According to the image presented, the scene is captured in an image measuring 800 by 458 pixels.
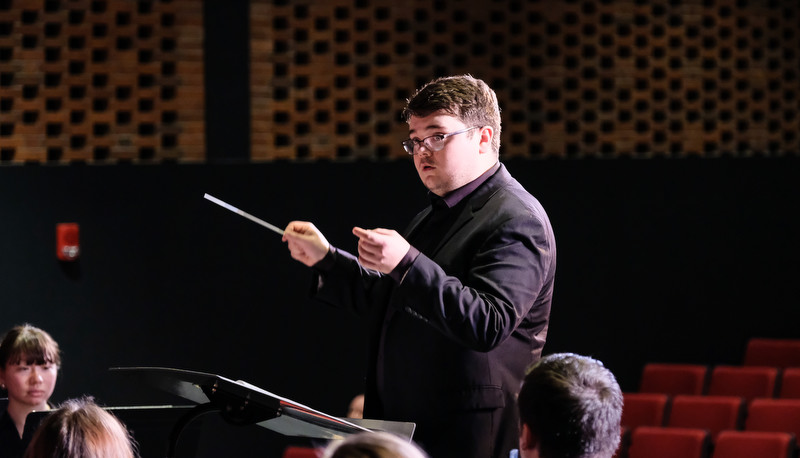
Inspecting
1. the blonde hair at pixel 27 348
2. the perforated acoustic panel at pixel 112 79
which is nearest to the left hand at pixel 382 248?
the blonde hair at pixel 27 348

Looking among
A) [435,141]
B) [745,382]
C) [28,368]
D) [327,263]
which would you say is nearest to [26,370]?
[28,368]

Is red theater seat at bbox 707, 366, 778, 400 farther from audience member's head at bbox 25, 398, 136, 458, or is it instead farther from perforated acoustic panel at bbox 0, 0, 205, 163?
audience member's head at bbox 25, 398, 136, 458

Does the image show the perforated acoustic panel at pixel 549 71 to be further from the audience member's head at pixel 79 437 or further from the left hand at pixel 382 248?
the audience member's head at pixel 79 437

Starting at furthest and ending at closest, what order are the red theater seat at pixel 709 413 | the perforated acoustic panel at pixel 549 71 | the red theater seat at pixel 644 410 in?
the perforated acoustic panel at pixel 549 71
the red theater seat at pixel 644 410
the red theater seat at pixel 709 413

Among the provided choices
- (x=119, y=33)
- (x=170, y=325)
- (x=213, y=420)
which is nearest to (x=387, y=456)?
(x=213, y=420)

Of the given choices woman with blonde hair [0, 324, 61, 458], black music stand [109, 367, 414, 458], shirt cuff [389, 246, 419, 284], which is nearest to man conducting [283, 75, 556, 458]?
shirt cuff [389, 246, 419, 284]

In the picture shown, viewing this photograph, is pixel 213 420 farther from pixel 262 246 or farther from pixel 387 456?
pixel 387 456

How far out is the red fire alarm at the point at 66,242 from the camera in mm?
4730

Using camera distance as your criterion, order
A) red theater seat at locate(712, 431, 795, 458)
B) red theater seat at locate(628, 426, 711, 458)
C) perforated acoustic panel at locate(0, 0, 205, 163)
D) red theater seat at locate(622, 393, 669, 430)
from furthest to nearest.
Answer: perforated acoustic panel at locate(0, 0, 205, 163) → red theater seat at locate(622, 393, 669, 430) → red theater seat at locate(628, 426, 711, 458) → red theater seat at locate(712, 431, 795, 458)

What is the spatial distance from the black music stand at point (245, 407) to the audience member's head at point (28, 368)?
1388 millimetres

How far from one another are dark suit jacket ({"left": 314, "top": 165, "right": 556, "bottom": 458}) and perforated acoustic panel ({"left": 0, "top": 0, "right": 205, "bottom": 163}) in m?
3.96

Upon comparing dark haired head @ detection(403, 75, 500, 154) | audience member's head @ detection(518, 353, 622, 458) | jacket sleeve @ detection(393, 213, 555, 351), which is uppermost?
dark haired head @ detection(403, 75, 500, 154)

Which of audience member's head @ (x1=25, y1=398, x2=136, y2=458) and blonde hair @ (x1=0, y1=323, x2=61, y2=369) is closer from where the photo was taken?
audience member's head @ (x1=25, y1=398, x2=136, y2=458)

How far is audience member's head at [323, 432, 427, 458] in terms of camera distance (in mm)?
968
